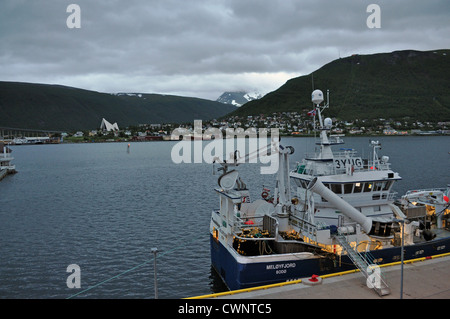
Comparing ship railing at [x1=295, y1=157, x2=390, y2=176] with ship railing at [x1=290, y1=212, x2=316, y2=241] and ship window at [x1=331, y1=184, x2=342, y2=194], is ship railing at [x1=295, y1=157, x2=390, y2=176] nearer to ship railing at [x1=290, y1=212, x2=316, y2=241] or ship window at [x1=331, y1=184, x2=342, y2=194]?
ship window at [x1=331, y1=184, x2=342, y2=194]

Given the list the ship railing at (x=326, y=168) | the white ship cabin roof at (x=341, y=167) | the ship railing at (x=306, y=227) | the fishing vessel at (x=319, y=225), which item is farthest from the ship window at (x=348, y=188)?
the ship railing at (x=306, y=227)

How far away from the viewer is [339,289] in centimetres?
1409

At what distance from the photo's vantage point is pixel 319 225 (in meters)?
20.0

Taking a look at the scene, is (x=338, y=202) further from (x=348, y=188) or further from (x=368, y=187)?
(x=368, y=187)

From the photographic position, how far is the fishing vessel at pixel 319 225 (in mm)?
18547

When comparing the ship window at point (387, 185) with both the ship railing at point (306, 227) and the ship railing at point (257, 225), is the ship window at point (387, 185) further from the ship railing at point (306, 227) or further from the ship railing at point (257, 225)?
the ship railing at point (257, 225)

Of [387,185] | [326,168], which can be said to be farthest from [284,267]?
[387,185]

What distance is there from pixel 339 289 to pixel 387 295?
1.83 metres

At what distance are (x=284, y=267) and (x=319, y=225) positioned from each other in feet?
11.5

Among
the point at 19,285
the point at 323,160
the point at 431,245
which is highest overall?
the point at 323,160

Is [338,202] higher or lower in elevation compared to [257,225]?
higher

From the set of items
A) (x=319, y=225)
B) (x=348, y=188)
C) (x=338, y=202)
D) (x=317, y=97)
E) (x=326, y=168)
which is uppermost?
(x=317, y=97)
